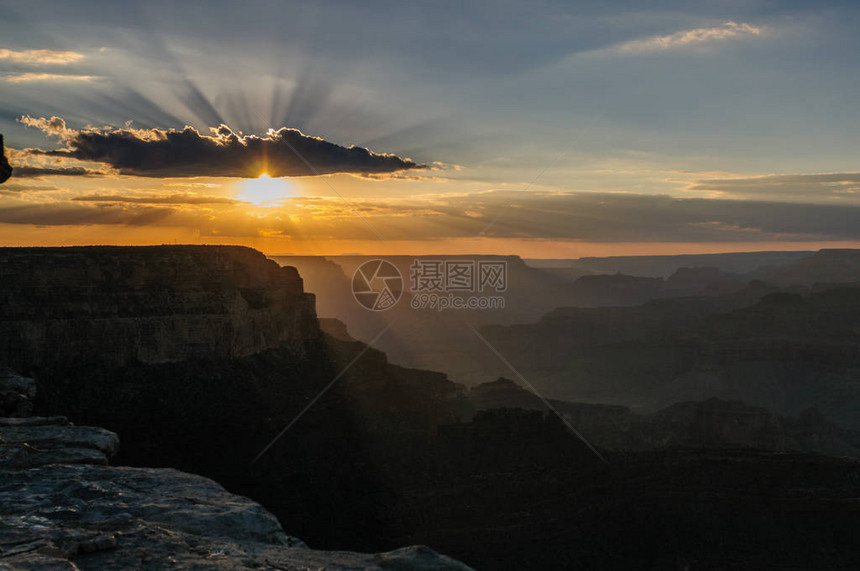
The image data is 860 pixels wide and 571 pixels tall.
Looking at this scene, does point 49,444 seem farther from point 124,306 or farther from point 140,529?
point 124,306

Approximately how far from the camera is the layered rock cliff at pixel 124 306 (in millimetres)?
38906

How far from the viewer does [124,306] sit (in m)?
41.3

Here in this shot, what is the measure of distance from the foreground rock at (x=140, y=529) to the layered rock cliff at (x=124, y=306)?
36.6 metres

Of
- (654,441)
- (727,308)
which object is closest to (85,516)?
(654,441)

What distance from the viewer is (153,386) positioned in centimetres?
3997

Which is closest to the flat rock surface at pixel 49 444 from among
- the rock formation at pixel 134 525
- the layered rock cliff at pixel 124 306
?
the rock formation at pixel 134 525

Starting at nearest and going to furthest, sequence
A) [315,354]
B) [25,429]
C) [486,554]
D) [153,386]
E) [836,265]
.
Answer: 1. [25,429]
2. [486,554]
3. [153,386]
4. [315,354]
5. [836,265]

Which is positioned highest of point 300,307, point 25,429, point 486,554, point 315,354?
point 25,429

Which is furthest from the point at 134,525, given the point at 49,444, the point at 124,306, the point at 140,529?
the point at 124,306

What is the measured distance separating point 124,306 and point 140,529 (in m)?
39.4

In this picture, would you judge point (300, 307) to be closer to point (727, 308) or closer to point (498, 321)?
point (727, 308)

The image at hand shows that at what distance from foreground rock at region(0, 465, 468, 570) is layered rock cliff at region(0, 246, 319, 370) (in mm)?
36586

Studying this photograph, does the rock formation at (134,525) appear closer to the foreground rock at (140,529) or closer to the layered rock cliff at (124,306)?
the foreground rock at (140,529)

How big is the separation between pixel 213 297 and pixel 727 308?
434ft
